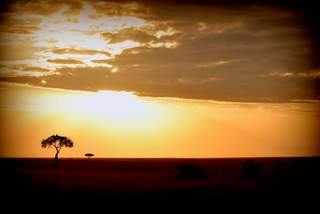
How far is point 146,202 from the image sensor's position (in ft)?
62.6

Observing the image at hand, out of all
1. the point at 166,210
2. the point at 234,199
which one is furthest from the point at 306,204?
the point at 166,210

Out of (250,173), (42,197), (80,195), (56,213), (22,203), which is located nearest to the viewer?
(56,213)

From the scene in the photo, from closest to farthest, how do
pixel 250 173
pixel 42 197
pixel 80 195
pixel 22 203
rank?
1. pixel 22 203
2. pixel 42 197
3. pixel 80 195
4. pixel 250 173

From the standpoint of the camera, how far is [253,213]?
54.0 feet

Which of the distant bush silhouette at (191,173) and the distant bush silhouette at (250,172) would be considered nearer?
the distant bush silhouette at (191,173)

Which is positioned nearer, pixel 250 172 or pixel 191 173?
pixel 191 173

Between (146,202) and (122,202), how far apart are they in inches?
40.0

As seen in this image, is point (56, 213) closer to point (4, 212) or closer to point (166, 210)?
point (4, 212)

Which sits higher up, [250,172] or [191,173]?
[250,172]

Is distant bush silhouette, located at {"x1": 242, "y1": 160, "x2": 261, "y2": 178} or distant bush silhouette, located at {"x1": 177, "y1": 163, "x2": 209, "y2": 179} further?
distant bush silhouette, located at {"x1": 242, "y1": 160, "x2": 261, "y2": 178}

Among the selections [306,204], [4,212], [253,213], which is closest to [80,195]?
[4,212]

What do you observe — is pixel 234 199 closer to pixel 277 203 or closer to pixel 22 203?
pixel 277 203

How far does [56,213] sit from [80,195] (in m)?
5.24

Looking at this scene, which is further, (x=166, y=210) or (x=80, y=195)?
(x=80, y=195)
